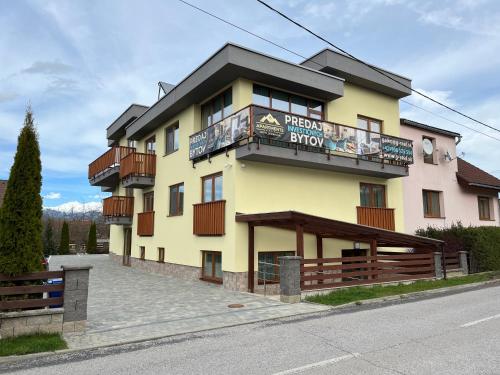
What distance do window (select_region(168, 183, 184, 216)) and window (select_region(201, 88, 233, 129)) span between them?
10.1ft

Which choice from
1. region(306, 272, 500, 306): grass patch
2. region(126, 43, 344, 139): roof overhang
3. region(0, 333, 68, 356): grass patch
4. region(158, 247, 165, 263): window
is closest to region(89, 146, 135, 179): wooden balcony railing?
region(158, 247, 165, 263): window

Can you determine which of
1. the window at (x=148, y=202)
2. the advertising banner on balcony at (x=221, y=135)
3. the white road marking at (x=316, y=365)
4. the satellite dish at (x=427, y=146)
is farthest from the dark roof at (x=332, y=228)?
the window at (x=148, y=202)

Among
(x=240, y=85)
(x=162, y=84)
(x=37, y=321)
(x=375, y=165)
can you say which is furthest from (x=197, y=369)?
(x=162, y=84)

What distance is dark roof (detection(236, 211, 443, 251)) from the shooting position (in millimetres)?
11180

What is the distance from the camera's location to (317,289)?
11.2 meters

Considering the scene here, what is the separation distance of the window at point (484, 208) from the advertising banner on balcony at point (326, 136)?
905 cm

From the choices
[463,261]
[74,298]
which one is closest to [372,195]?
Result: [463,261]

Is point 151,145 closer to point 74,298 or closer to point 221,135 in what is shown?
point 221,135

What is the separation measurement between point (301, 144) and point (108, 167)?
13792mm

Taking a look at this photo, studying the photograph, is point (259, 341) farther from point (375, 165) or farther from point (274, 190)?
point (375, 165)

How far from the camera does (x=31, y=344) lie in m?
6.37

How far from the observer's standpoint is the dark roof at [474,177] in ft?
69.8

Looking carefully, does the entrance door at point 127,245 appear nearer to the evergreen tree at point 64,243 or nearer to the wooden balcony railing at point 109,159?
the wooden balcony railing at point 109,159

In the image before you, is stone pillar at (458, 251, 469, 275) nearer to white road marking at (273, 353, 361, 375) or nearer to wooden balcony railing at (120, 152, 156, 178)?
white road marking at (273, 353, 361, 375)
